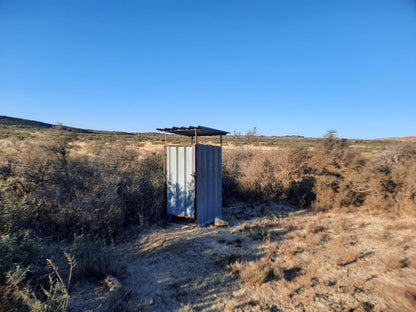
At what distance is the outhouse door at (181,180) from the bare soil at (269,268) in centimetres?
44

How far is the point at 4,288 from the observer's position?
2.28 m

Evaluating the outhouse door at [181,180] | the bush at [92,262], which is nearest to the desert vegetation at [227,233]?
the bush at [92,262]

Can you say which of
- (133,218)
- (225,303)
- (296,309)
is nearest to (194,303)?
(225,303)

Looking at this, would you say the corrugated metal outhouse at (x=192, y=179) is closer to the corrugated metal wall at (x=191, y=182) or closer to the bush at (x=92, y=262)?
the corrugated metal wall at (x=191, y=182)

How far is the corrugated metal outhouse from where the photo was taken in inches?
234

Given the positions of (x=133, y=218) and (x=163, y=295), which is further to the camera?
(x=133, y=218)

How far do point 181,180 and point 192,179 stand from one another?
35 cm

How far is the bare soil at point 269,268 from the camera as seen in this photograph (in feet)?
10.1

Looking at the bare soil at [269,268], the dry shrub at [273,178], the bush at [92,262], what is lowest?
the bare soil at [269,268]

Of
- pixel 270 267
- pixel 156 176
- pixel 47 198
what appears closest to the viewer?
pixel 270 267

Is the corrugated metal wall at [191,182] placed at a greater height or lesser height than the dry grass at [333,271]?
greater

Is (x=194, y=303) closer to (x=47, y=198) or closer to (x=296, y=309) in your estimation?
(x=296, y=309)

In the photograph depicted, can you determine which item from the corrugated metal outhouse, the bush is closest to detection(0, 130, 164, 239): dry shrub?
the corrugated metal outhouse

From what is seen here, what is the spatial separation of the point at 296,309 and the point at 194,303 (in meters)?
1.28
